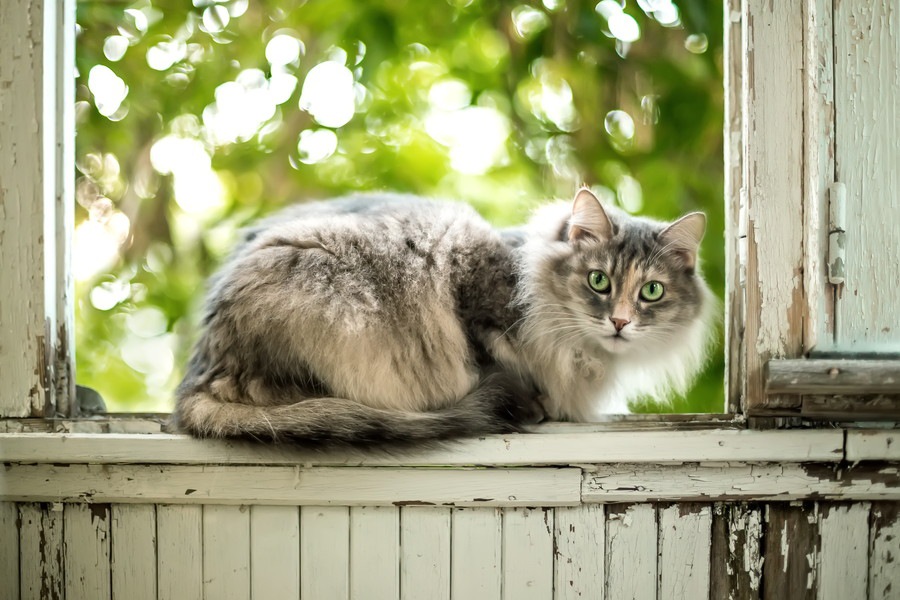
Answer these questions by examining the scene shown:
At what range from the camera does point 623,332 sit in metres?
1.63

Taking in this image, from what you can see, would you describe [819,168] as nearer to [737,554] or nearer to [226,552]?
[737,554]

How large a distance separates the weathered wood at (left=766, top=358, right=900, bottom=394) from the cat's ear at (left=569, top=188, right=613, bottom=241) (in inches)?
19.8

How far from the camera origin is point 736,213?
153cm

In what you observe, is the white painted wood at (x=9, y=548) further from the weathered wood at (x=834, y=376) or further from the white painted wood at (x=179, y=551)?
the weathered wood at (x=834, y=376)

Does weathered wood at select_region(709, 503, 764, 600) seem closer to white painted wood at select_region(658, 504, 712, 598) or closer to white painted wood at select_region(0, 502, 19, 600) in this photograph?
white painted wood at select_region(658, 504, 712, 598)

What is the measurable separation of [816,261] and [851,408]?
294 millimetres

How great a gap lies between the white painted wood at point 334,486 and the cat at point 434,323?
0.08 m

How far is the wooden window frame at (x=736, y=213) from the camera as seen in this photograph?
1424 mm

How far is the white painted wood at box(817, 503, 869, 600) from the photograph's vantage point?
141 centimetres

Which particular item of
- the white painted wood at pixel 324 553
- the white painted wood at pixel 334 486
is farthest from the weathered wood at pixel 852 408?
the white painted wood at pixel 324 553

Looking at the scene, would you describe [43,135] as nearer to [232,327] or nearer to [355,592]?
[232,327]

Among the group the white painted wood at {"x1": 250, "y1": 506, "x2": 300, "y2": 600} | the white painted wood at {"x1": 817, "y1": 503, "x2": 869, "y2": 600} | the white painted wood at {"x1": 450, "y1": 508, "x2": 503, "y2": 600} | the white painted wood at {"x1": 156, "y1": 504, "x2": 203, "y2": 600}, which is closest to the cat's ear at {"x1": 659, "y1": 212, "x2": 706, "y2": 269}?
the white painted wood at {"x1": 817, "y1": 503, "x2": 869, "y2": 600}

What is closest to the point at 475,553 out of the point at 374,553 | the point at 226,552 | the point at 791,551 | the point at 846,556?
the point at 374,553

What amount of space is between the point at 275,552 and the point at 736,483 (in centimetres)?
94
